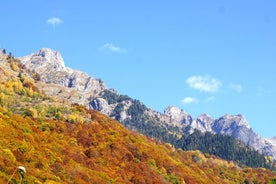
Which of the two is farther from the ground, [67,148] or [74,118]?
[74,118]

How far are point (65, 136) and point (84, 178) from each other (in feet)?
129

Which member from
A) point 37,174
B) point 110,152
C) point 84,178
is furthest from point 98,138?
point 37,174

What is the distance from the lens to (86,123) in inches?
5955

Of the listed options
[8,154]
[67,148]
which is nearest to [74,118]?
[67,148]

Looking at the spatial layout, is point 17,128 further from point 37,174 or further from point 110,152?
point 110,152

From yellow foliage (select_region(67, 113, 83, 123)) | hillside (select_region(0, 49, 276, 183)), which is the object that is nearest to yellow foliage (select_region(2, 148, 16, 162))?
hillside (select_region(0, 49, 276, 183))

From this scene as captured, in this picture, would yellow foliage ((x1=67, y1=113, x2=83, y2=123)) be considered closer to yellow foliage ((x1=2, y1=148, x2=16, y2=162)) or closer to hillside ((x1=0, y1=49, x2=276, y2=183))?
hillside ((x1=0, y1=49, x2=276, y2=183))

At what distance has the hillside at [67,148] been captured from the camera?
8360 cm

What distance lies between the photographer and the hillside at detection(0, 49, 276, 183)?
274 feet

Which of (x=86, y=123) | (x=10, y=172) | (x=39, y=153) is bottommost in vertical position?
(x=10, y=172)

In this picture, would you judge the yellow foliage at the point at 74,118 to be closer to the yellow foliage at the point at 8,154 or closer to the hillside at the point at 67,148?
the hillside at the point at 67,148

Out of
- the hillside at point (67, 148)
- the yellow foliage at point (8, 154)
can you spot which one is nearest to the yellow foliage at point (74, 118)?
the hillside at point (67, 148)

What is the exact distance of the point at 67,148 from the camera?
111 metres

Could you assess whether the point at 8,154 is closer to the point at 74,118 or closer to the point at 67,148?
the point at 67,148
